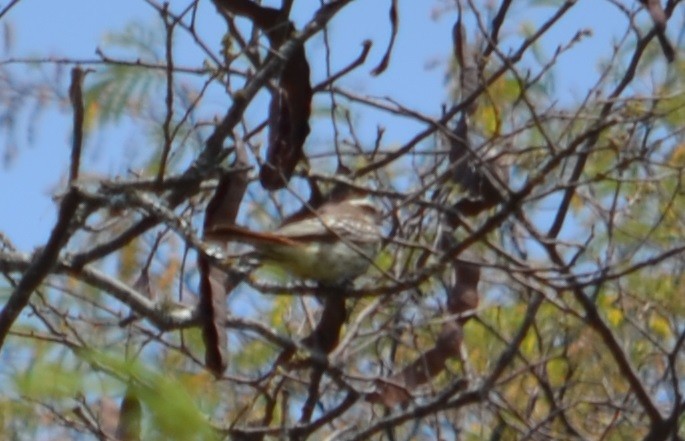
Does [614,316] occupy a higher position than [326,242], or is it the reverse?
[326,242]

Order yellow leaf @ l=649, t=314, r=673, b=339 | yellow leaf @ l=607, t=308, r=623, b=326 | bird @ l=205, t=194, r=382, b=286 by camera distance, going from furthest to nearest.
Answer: yellow leaf @ l=649, t=314, r=673, b=339 < yellow leaf @ l=607, t=308, r=623, b=326 < bird @ l=205, t=194, r=382, b=286

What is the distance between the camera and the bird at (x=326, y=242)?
4.86m

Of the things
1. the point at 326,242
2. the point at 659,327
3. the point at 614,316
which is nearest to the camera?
the point at 326,242

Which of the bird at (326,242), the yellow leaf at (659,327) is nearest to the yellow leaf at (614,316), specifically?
the yellow leaf at (659,327)

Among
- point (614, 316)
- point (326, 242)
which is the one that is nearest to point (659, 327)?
point (614, 316)

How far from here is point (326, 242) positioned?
539 cm

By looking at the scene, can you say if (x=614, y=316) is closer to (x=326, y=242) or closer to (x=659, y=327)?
(x=659, y=327)

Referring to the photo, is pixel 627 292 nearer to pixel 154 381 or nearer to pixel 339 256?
pixel 339 256

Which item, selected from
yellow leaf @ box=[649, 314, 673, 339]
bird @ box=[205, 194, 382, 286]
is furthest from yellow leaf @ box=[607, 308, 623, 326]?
bird @ box=[205, 194, 382, 286]

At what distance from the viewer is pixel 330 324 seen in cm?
445

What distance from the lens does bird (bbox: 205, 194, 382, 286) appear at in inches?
191

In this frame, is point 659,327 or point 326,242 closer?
point 326,242

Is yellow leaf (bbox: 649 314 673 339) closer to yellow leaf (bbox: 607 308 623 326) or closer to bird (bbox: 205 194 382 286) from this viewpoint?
yellow leaf (bbox: 607 308 623 326)

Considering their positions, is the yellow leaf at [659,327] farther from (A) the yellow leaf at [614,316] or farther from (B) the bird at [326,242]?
(B) the bird at [326,242]
